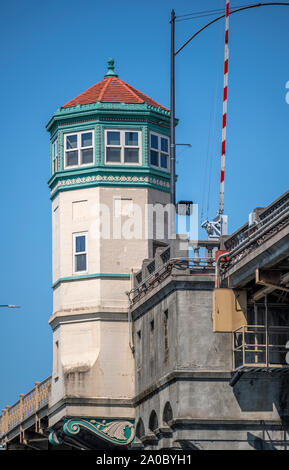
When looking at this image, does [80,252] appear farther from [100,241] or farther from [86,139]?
[86,139]

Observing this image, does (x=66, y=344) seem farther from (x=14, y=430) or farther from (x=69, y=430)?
(x=14, y=430)

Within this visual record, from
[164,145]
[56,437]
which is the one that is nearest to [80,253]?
[164,145]

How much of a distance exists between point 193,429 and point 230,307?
5155mm

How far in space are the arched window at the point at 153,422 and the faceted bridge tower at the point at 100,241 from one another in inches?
129

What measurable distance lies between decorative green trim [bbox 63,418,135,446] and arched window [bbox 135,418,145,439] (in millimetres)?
436

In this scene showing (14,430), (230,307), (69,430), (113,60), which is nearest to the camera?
(230,307)

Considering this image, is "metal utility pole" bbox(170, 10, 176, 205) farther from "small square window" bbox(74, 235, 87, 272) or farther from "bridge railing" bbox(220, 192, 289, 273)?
"small square window" bbox(74, 235, 87, 272)

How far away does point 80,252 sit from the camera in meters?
74.8

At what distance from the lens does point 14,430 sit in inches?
3583

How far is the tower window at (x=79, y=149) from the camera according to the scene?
2953 inches

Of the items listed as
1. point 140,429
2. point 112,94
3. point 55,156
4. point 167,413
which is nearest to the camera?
point 167,413

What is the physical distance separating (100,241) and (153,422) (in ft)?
31.5
